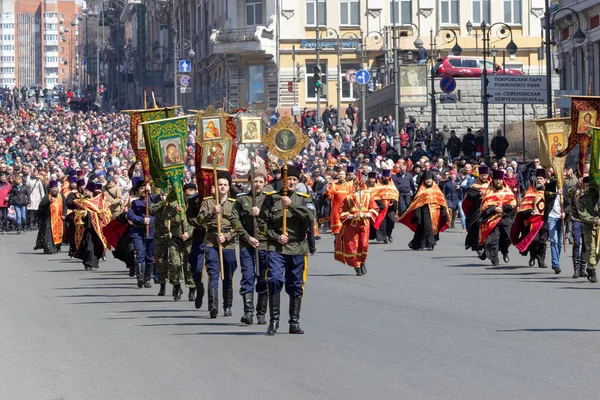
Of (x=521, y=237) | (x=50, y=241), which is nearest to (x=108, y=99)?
(x=50, y=241)

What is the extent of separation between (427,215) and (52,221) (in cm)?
753

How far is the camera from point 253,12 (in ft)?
260

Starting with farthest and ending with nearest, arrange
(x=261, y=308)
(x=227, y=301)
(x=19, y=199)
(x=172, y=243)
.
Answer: (x=19, y=199) < (x=172, y=243) < (x=227, y=301) < (x=261, y=308)

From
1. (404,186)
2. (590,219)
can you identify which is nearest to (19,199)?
(404,186)

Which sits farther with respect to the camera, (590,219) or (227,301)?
(590,219)

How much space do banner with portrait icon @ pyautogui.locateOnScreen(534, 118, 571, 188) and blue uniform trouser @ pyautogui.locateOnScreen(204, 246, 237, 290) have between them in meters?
6.31

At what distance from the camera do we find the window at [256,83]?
3108 inches

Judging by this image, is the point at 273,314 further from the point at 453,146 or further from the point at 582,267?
the point at 453,146

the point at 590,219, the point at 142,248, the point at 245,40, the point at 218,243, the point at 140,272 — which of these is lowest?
→ the point at 140,272

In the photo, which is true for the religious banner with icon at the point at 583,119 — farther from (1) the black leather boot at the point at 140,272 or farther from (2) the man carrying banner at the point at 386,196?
(2) the man carrying banner at the point at 386,196

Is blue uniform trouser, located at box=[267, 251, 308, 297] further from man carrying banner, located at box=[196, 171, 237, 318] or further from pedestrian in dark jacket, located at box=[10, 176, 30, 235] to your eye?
pedestrian in dark jacket, located at box=[10, 176, 30, 235]

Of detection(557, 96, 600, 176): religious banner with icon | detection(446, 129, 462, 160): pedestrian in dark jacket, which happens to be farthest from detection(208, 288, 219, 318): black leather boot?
detection(446, 129, 462, 160): pedestrian in dark jacket

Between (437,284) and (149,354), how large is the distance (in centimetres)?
824

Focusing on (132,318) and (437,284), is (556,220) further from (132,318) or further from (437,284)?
(132,318)
